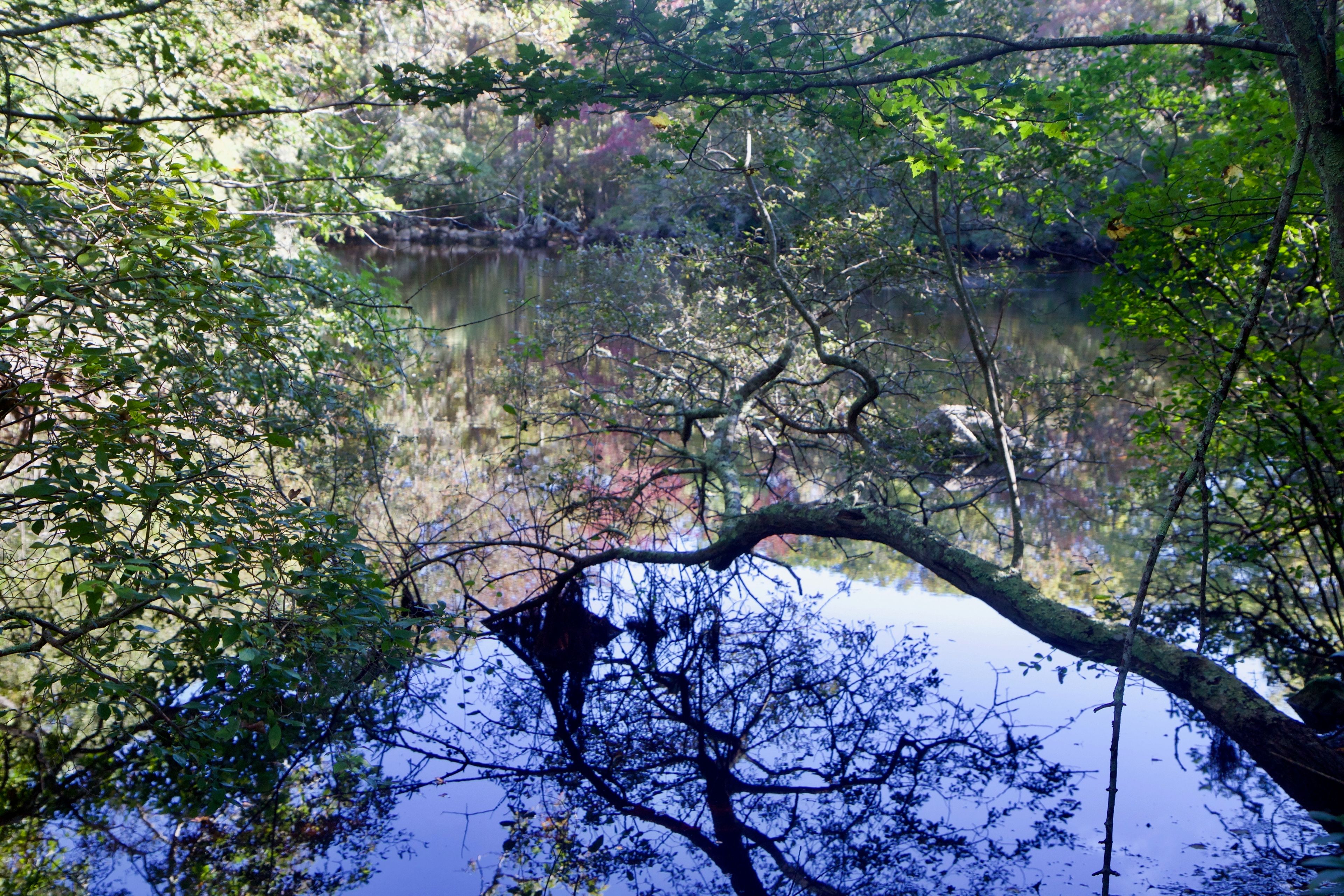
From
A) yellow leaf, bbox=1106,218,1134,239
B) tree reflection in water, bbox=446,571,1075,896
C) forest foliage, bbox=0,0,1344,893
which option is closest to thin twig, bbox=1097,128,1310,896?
forest foliage, bbox=0,0,1344,893

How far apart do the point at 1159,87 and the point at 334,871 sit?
5.89m

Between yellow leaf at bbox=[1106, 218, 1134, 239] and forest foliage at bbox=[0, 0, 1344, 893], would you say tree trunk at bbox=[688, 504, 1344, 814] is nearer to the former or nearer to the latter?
forest foliage at bbox=[0, 0, 1344, 893]

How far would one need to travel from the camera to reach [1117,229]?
14.0 feet

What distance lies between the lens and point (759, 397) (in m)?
6.77

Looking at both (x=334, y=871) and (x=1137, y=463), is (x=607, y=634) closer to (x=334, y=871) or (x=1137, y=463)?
(x=334, y=871)

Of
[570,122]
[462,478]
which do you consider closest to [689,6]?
[462,478]

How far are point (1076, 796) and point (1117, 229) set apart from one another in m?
2.48

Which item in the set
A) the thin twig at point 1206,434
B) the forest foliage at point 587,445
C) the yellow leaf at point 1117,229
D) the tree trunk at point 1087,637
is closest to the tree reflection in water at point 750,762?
the forest foliage at point 587,445

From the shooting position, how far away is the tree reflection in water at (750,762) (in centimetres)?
346

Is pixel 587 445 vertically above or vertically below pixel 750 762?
above

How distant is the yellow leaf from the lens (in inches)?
169

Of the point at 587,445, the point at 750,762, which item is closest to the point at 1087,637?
the point at 750,762

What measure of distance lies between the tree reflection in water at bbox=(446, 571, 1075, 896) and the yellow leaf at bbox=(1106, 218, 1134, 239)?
2.32m

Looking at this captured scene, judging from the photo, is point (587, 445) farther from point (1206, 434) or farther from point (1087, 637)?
point (1206, 434)
